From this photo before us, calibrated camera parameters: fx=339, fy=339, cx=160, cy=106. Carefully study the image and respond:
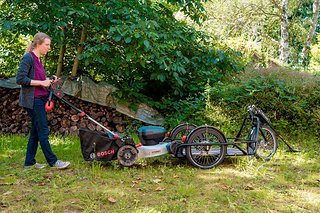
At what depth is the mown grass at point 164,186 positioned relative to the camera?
3.08 metres

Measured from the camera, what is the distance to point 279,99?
239 inches

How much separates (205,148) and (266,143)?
104 cm

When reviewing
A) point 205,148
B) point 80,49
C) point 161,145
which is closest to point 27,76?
point 161,145

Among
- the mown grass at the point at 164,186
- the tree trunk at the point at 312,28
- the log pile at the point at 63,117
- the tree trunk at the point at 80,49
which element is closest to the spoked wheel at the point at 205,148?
the mown grass at the point at 164,186

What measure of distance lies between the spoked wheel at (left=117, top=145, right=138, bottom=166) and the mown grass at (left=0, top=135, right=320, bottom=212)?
96 millimetres

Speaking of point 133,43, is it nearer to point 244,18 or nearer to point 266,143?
point 266,143

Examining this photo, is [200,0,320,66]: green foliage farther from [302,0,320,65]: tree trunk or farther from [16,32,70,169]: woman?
[16,32,70,169]: woman

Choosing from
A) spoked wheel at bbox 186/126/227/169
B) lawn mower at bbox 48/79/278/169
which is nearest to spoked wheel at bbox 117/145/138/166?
lawn mower at bbox 48/79/278/169

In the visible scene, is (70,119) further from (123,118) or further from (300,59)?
(300,59)

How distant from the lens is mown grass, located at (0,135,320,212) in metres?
3.08

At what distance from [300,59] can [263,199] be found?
13561 millimetres

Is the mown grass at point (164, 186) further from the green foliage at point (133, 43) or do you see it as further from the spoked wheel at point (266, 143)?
the green foliage at point (133, 43)

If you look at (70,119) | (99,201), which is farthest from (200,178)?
(70,119)

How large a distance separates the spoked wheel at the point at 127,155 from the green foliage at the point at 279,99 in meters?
2.63
